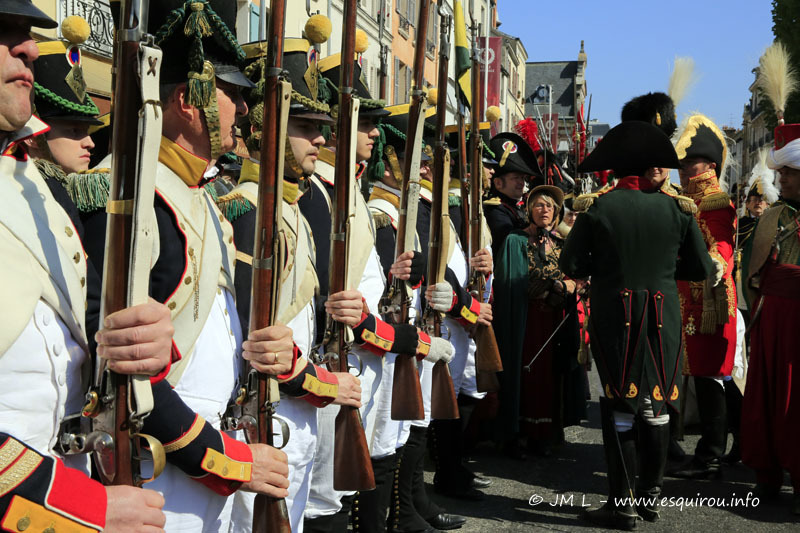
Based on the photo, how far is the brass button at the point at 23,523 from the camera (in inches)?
58.1

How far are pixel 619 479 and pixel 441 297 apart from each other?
4.89 feet

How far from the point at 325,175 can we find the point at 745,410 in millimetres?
3507

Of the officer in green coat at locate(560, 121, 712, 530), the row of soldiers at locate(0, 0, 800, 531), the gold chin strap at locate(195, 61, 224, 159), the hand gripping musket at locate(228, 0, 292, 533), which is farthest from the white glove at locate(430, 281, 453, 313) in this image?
the gold chin strap at locate(195, 61, 224, 159)

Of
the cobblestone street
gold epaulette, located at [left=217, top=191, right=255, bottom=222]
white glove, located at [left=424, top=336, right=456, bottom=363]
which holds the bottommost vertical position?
the cobblestone street

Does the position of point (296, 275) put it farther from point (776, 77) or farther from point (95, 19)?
point (95, 19)

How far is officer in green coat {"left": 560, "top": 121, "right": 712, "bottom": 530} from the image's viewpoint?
16.4 ft

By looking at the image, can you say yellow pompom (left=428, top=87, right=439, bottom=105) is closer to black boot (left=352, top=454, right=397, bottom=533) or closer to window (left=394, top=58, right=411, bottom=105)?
black boot (left=352, top=454, right=397, bottom=533)

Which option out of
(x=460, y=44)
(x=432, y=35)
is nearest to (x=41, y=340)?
(x=460, y=44)

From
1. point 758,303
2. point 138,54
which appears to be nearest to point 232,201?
point 138,54

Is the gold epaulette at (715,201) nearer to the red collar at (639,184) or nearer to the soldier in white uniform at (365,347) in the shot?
the red collar at (639,184)

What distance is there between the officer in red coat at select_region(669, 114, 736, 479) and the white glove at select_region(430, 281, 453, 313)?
7.84 ft

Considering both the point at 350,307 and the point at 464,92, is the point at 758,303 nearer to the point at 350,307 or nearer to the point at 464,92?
the point at 464,92

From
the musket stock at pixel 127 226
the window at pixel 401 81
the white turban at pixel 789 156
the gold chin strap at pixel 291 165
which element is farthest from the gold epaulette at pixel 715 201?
the window at pixel 401 81

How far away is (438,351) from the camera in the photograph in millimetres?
4543
